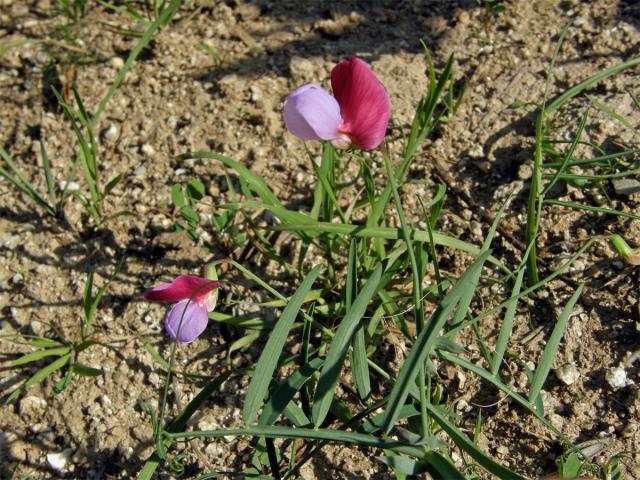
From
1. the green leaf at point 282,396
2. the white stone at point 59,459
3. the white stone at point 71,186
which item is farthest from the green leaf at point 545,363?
the white stone at point 71,186

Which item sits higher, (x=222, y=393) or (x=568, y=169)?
(x=568, y=169)

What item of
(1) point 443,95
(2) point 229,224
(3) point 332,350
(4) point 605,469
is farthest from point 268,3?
(4) point 605,469

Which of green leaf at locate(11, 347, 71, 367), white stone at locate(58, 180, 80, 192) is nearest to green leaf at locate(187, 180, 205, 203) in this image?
white stone at locate(58, 180, 80, 192)

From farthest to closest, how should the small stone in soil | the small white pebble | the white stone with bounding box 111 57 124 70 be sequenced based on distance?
the white stone with bounding box 111 57 124 70
the small stone in soil
the small white pebble

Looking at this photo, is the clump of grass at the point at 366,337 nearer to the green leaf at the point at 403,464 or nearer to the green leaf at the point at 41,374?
the green leaf at the point at 403,464

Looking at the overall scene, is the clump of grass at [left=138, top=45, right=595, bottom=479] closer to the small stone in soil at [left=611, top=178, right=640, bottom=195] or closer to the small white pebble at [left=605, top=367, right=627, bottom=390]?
the small white pebble at [left=605, top=367, right=627, bottom=390]

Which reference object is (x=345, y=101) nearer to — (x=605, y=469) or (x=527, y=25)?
(x=605, y=469)

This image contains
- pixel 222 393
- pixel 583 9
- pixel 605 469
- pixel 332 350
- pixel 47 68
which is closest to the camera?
pixel 332 350
